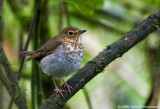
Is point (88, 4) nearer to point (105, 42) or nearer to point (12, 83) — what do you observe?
point (12, 83)

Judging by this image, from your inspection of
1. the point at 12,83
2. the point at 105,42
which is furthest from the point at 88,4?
the point at 105,42

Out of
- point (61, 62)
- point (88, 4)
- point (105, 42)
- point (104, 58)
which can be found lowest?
point (105, 42)

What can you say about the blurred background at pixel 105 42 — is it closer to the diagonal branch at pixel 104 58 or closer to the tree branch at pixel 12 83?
the diagonal branch at pixel 104 58

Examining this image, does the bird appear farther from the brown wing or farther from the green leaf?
the green leaf

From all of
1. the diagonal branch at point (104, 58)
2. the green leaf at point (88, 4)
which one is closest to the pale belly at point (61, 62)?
the diagonal branch at point (104, 58)

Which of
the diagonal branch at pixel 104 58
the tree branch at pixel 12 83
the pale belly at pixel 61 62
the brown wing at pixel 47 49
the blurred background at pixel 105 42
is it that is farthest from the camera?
the blurred background at pixel 105 42

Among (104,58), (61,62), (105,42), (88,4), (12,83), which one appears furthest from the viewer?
(105,42)
